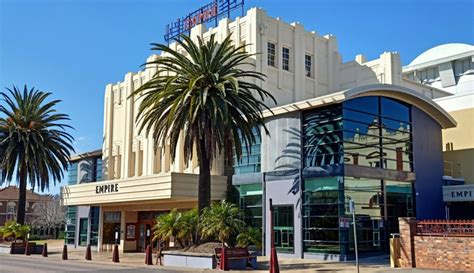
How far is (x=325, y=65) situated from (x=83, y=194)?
22.2 m

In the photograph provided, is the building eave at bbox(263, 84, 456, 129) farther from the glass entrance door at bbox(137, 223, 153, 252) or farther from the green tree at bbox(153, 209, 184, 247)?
the glass entrance door at bbox(137, 223, 153, 252)

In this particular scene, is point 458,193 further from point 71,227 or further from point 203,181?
point 71,227

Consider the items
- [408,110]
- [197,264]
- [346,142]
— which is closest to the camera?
[197,264]

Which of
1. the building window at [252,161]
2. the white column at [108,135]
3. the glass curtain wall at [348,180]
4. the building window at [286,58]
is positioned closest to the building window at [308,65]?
the building window at [286,58]

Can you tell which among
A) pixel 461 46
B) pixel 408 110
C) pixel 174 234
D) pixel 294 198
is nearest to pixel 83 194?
pixel 174 234

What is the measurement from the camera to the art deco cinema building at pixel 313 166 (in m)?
29.3

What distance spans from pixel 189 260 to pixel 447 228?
11.7 meters

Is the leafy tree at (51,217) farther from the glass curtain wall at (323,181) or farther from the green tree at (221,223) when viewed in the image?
the green tree at (221,223)

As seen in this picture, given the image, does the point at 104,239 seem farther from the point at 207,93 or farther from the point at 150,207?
the point at 207,93

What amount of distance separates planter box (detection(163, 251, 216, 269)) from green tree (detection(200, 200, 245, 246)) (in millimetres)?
1254

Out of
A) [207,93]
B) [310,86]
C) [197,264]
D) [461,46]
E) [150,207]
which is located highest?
[461,46]

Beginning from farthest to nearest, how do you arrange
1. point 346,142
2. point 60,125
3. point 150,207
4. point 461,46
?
point 461,46, point 60,125, point 150,207, point 346,142

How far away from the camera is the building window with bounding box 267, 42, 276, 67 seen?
40.8m

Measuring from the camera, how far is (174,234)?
28.5m
